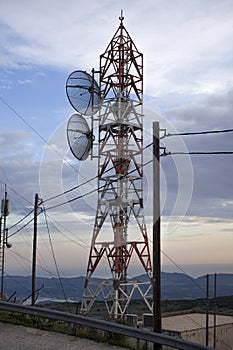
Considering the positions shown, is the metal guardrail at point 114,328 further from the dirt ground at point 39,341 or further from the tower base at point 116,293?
the tower base at point 116,293

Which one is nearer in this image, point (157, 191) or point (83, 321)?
point (83, 321)

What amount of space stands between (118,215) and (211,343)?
10.9 m

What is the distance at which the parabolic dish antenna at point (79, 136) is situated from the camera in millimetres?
28906

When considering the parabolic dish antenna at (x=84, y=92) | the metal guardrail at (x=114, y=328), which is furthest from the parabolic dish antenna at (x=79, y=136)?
the metal guardrail at (x=114, y=328)

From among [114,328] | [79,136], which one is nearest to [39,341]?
[114,328]

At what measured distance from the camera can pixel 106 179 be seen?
32062 mm

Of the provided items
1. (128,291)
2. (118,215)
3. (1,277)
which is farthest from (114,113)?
(1,277)

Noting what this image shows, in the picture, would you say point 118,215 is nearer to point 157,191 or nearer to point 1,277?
point 1,277

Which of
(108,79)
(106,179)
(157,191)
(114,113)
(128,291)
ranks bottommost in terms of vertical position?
(128,291)

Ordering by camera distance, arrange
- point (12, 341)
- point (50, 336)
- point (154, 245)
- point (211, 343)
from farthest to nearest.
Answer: point (211, 343) < point (154, 245) < point (50, 336) < point (12, 341)

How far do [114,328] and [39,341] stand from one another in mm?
1877

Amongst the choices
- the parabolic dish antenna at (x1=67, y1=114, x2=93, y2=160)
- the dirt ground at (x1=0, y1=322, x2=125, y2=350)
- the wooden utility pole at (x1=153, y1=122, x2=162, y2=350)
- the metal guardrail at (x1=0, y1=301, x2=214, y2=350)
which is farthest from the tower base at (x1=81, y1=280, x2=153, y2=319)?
the dirt ground at (x1=0, y1=322, x2=125, y2=350)

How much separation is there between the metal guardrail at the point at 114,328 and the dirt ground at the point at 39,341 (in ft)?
1.41

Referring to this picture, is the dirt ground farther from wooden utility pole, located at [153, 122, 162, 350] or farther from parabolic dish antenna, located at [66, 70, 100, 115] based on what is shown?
parabolic dish antenna, located at [66, 70, 100, 115]
